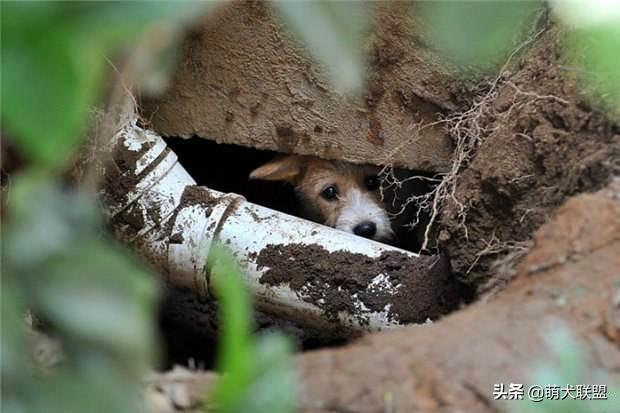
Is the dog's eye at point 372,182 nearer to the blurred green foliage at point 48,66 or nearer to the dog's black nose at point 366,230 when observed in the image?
the dog's black nose at point 366,230

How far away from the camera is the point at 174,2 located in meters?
0.88

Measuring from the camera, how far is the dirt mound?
266 cm

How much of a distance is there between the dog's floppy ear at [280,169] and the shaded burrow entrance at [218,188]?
0.54 feet

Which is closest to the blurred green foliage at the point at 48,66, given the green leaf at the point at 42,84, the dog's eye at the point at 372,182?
the green leaf at the point at 42,84

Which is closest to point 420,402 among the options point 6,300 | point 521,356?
point 521,356

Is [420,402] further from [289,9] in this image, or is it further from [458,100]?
[458,100]

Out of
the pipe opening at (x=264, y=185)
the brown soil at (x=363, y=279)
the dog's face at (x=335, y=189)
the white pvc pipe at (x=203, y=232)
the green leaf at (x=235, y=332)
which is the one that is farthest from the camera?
the dog's face at (x=335, y=189)

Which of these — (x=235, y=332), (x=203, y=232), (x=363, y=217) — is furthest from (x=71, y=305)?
(x=363, y=217)

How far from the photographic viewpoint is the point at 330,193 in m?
5.32

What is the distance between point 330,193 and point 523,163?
94.8 inches

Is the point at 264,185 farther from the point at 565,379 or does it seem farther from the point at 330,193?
the point at 565,379

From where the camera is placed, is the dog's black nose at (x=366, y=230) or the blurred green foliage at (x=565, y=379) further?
the dog's black nose at (x=366, y=230)

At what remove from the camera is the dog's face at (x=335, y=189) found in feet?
16.6

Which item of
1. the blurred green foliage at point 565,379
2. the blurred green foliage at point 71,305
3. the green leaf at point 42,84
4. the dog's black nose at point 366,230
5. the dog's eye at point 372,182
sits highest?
the dog's eye at point 372,182
